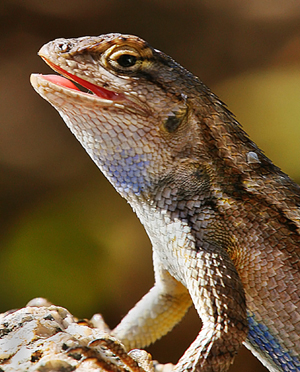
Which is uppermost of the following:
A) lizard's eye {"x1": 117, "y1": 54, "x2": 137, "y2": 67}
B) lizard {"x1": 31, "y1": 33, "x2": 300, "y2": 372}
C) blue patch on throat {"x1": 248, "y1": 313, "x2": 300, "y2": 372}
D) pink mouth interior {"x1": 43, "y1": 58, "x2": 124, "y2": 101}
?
lizard's eye {"x1": 117, "y1": 54, "x2": 137, "y2": 67}

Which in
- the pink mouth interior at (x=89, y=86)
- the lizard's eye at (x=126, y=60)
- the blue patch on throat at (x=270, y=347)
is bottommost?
the blue patch on throat at (x=270, y=347)

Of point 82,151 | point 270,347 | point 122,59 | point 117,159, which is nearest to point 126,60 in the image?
point 122,59

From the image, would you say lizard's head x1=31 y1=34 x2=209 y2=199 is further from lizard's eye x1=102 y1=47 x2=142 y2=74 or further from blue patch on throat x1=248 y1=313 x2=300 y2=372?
blue patch on throat x1=248 y1=313 x2=300 y2=372

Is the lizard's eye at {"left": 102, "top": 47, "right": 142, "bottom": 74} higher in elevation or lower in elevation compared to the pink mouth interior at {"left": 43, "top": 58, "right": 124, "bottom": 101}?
higher

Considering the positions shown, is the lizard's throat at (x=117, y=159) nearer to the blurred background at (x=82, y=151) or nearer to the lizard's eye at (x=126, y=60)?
the lizard's eye at (x=126, y=60)

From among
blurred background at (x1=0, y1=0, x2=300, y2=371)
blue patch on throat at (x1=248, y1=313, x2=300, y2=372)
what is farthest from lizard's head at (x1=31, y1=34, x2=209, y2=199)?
blurred background at (x1=0, y1=0, x2=300, y2=371)

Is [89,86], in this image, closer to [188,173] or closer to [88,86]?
[88,86]

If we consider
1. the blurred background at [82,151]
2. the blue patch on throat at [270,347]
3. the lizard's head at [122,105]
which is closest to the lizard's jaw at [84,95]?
the lizard's head at [122,105]
